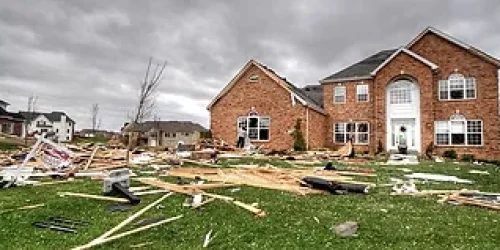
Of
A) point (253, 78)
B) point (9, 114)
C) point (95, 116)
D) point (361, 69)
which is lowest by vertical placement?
point (9, 114)

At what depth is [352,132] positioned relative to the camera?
25.1 metres

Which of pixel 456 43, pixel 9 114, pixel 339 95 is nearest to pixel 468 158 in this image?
pixel 456 43

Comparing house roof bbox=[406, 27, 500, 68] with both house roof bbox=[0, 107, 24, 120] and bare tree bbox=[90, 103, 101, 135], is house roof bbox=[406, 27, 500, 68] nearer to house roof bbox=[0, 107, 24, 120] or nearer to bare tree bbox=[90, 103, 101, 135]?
bare tree bbox=[90, 103, 101, 135]

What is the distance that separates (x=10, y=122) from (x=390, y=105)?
145ft

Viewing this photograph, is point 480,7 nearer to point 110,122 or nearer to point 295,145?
point 295,145

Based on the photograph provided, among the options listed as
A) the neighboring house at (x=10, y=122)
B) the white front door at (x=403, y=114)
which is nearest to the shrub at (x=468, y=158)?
the white front door at (x=403, y=114)

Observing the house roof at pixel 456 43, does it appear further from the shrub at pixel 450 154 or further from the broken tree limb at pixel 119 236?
the broken tree limb at pixel 119 236

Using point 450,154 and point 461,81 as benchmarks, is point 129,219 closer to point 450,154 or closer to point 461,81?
point 450,154

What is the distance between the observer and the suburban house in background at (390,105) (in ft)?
71.9

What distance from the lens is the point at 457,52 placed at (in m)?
22.5

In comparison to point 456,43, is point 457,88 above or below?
below

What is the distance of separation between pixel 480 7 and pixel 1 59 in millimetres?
34811

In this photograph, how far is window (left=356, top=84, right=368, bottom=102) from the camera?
2494 cm

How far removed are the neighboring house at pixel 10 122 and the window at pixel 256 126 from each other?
32761 millimetres
